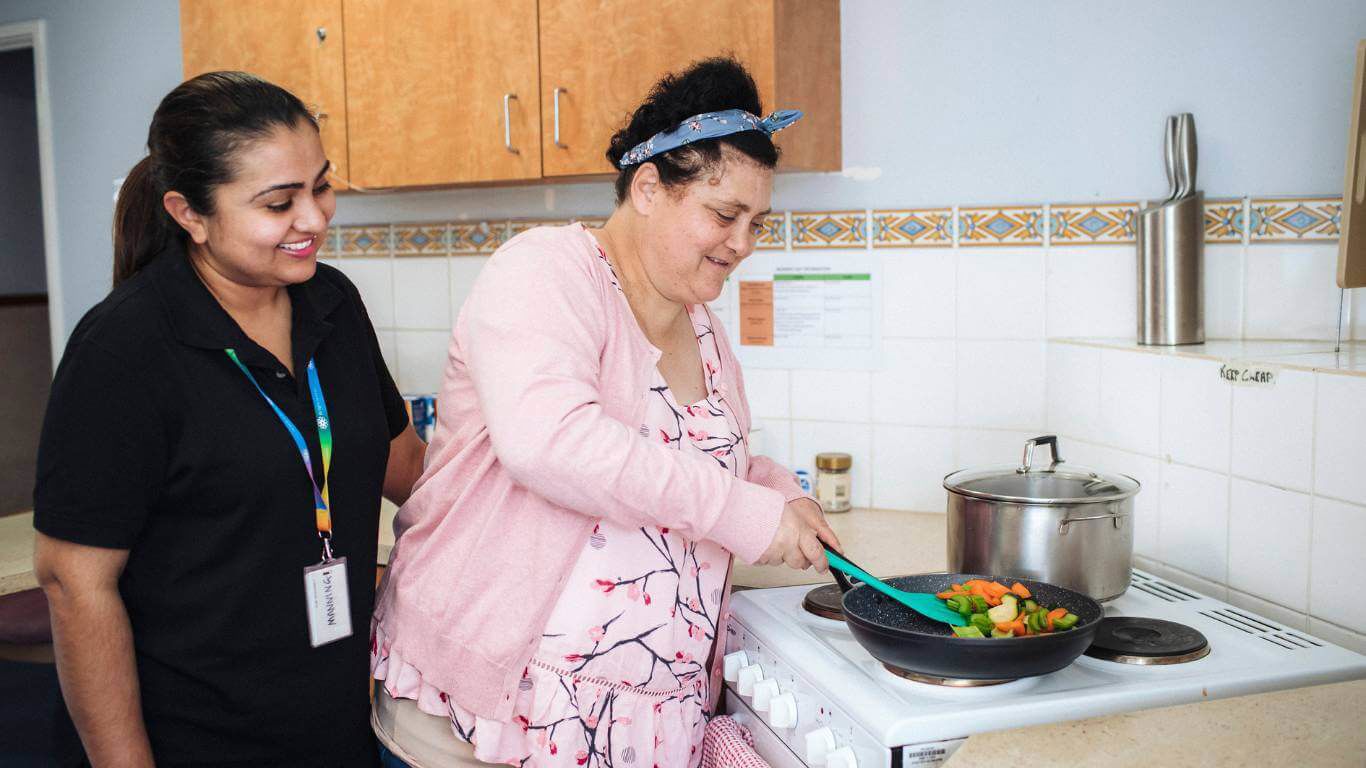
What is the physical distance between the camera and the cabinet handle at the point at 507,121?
2.26 m

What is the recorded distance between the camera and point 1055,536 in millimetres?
1497

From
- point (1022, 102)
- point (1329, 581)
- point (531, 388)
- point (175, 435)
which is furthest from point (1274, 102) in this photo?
point (175, 435)

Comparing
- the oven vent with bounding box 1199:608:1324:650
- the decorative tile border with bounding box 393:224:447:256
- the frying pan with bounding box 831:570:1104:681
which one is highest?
the decorative tile border with bounding box 393:224:447:256

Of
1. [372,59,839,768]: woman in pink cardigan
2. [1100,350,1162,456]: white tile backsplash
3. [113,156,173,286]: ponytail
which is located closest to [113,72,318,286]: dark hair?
[113,156,173,286]: ponytail

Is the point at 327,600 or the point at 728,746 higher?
the point at 327,600

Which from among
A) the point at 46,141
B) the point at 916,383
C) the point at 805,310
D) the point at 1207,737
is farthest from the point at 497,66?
the point at 46,141

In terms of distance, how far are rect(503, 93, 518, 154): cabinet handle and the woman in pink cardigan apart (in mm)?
883

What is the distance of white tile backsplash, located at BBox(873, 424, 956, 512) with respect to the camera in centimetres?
230

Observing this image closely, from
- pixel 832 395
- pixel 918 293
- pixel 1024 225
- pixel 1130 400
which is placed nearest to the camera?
pixel 1130 400

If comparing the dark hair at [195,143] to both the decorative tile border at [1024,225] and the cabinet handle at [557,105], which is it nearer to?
the cabinet handle at [557,105]

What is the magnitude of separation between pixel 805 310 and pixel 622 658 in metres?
1.21

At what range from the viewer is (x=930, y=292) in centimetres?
226

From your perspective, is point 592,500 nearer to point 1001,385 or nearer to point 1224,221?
point 1001,385

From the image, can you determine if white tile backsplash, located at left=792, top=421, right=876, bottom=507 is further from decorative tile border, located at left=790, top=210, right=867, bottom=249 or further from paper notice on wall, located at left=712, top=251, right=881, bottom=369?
decorative tile border, located at left=790, top=210, right=867, bottom=249
